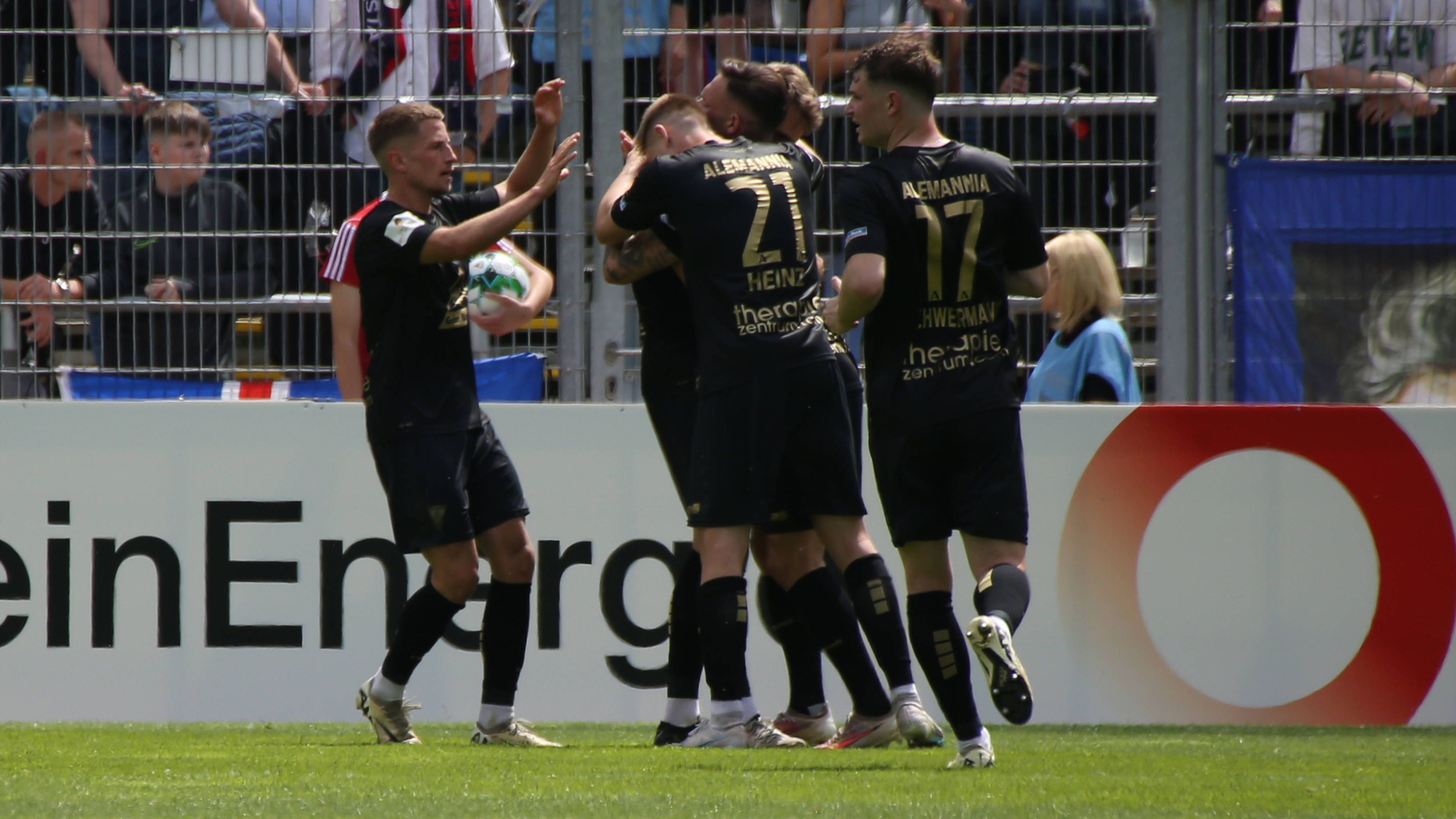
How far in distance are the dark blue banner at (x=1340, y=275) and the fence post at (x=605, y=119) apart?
228 centimetres

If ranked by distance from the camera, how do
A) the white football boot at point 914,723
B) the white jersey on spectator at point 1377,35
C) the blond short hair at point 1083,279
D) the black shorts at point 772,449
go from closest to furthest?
the white football boot at point 914,723
the black shorts at point 772,449
the blond short hair at point 1083,279
the white jersey on spectator at point 1377,35

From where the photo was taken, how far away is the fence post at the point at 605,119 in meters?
6.71

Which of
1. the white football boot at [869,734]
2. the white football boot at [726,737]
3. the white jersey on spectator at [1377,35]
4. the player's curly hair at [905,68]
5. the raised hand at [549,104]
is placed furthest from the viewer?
the white jersey on spectator at [1377,35]

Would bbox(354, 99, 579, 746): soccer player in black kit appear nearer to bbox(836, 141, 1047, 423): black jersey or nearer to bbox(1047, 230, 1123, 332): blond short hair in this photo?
bbox(836, 141, 1047, 423): black jersey

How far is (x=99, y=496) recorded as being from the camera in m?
6.39

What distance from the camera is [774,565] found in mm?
5301

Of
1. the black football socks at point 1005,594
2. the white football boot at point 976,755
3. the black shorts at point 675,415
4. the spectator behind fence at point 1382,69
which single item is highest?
the spectator behind fence at point 1382,69

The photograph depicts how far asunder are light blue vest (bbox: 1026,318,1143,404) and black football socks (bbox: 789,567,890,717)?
1.68m

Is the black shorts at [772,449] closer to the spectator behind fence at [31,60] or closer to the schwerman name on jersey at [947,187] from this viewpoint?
the schwerman name on jersey at [947,187]

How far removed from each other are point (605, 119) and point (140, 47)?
5.70 feet

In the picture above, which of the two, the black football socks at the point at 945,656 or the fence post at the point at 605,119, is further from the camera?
the fence post at the point at 605,119

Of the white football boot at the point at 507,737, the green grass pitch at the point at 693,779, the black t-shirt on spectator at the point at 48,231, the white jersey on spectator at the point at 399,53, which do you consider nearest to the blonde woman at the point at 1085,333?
the green grass pitch at the point at 693,779

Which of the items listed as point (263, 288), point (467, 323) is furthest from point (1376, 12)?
point (263, 288)

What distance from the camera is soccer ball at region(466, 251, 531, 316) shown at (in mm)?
6449
